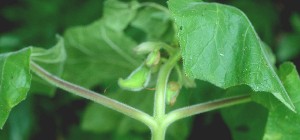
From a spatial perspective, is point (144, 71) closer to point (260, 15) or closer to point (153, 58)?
point (153, 58)

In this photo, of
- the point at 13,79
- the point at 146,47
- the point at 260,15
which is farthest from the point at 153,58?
the point at 260,15

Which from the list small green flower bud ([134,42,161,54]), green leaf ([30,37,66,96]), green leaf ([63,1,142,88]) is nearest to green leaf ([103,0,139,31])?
green leaf ([63,1,142,88])

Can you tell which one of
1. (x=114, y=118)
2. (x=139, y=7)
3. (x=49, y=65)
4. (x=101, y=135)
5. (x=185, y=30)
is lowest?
(x=101, y=135)

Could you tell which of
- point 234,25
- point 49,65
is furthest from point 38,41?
point 234,25

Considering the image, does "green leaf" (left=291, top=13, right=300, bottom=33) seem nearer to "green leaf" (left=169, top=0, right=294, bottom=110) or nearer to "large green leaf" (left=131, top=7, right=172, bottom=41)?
"large green leaf" (left=131, top=7, right=172, bottom=41)

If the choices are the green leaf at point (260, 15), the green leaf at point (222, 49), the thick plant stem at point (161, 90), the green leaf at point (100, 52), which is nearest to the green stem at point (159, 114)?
the thick plant stem at point (161, 90)

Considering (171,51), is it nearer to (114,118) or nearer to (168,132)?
(168,132)

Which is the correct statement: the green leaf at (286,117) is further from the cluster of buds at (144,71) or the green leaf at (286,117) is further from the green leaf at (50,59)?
the green leaf at (50,59)
